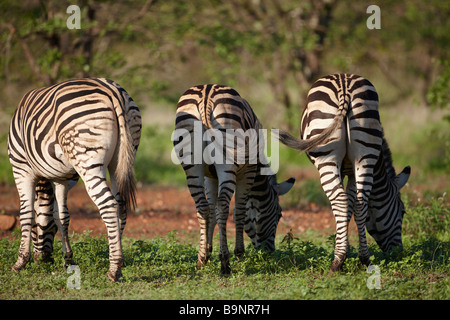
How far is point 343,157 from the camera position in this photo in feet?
19.5

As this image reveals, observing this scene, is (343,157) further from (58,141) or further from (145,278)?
(58,141)

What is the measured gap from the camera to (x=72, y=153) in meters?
5.59

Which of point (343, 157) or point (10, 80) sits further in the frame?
point (10, 80)

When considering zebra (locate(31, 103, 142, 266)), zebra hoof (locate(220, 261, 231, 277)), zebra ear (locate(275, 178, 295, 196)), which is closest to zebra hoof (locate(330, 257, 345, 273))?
zebra hoof (locate(220, 261, 231, 277))

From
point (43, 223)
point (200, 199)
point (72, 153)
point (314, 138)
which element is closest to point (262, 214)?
point (200, 199)

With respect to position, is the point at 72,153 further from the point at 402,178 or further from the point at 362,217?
the point at 402,178

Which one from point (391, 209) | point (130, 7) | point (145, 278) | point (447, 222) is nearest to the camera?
point (145, 278)

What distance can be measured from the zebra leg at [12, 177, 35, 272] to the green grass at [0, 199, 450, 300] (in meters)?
0.16

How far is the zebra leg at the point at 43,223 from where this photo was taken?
21.7ft

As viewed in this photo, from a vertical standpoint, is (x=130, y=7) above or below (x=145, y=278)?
above

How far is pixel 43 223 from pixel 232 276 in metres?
2.44

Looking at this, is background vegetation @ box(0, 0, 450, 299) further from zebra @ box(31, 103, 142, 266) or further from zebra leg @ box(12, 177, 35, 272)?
zebra @ box(31, 103, 142, 266)
